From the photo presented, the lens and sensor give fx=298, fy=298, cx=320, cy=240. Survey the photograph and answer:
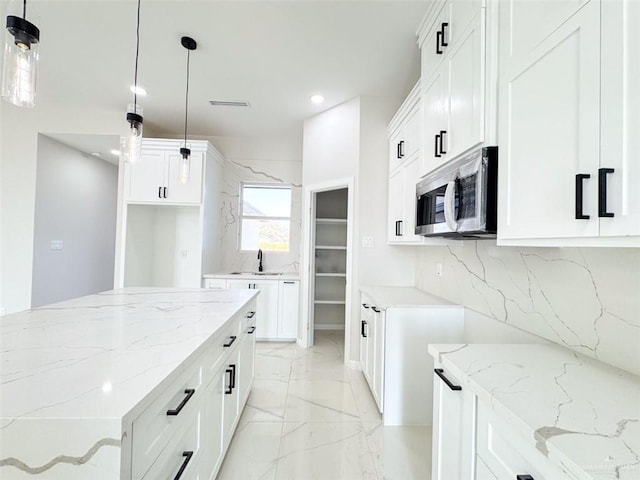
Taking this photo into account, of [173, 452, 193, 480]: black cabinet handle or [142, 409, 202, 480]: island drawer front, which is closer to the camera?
[142, 409, 202, 480]: island drawer front

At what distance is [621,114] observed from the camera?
742mm

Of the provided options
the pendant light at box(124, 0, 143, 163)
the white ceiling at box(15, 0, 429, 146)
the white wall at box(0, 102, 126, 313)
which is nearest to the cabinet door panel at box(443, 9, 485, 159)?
the white ceiling at box(15, 0, 429, 146)

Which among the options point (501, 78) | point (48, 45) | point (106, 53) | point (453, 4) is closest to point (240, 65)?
point (106, 53)

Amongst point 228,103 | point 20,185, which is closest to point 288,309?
point 228,103

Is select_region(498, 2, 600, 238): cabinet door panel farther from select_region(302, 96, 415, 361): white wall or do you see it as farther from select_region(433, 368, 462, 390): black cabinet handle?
select_region(302, 96, 415, 361): white wall

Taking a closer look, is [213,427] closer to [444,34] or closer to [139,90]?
[444,34]

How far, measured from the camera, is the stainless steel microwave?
Answer: 4.17ft

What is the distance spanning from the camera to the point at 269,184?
4676 millimetres

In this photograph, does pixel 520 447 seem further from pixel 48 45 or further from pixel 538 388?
pixel 48 45

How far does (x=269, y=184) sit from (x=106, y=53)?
244 centimetres

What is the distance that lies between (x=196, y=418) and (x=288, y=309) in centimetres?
282

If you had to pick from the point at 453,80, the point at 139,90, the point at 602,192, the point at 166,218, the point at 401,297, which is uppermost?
the point at 139,90

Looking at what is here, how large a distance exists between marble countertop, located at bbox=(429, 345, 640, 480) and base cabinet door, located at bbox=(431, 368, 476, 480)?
0.06m

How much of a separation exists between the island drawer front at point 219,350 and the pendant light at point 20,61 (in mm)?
1338
